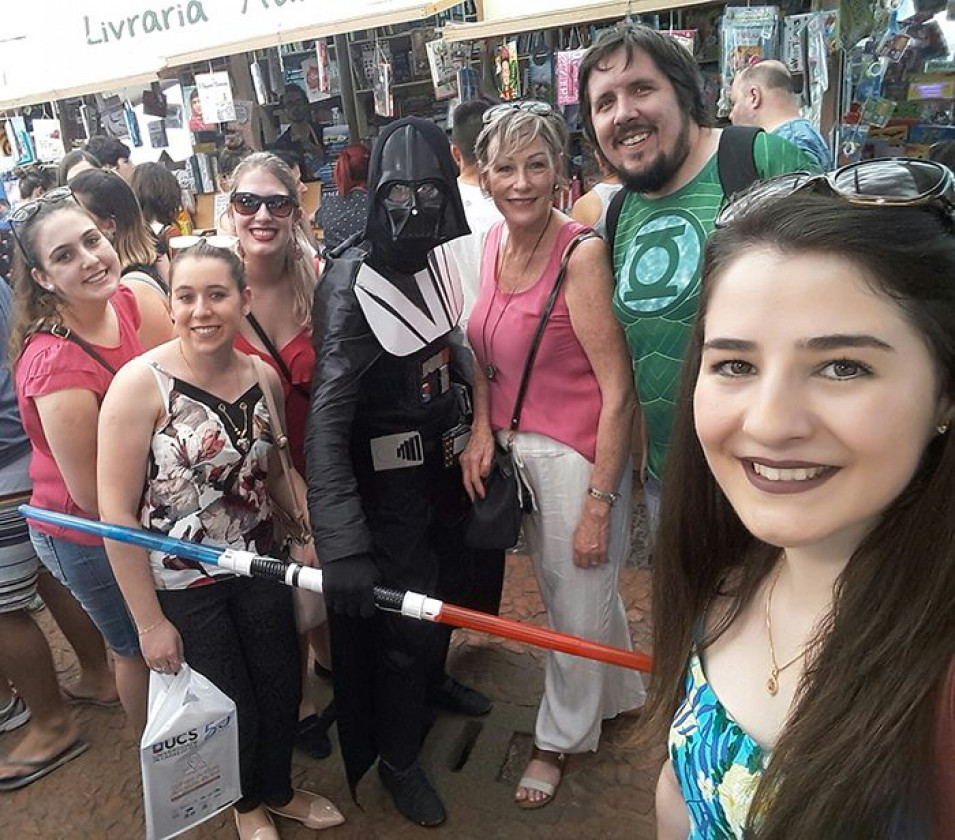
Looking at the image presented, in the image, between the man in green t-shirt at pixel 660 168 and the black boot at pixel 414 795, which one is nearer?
the man in green t-shirt at pixel 660 168

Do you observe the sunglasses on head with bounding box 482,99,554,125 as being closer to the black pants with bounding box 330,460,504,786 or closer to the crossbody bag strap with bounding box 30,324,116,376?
the black pants with bounding box 330,460,504,786

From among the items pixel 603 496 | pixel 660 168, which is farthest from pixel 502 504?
pixel 660 168

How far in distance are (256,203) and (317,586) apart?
4.04ft

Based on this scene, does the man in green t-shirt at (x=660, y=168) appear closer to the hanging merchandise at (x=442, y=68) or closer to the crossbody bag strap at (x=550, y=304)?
the crossbody bag strap at (x=550, y=304)

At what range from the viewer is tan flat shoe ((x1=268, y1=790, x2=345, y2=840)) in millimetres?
2443

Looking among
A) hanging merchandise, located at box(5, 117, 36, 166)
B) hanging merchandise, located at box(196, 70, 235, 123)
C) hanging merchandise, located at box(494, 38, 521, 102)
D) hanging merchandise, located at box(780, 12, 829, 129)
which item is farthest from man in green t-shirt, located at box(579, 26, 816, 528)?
hanging merchandise, located at box(5, 117, 36, 166)

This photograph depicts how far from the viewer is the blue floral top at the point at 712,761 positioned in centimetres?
107

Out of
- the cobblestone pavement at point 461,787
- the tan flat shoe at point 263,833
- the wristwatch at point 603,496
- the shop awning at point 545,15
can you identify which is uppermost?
the shop awning at point 545,15

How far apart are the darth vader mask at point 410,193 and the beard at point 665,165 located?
1.66ft

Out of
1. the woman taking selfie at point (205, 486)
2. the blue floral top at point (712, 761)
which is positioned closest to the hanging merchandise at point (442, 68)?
the woman taking selfie at point (205, 486)

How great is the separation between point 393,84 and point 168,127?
1965 millimetres

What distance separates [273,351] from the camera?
2326 mm

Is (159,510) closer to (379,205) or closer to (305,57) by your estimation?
(379,205)

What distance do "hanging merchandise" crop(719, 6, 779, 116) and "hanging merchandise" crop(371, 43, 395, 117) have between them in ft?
7.82
